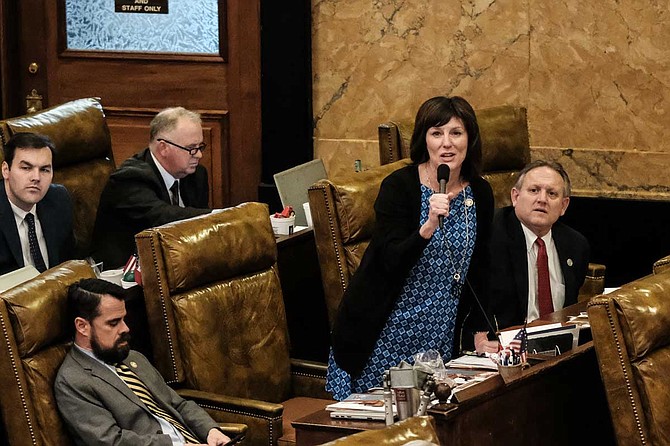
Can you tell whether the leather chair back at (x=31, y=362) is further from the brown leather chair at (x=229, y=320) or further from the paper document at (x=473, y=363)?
the paper document at (x=473, y=363)

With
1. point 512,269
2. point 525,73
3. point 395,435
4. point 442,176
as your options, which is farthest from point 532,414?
point 525,73

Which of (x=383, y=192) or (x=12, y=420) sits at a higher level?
(x=383, y=192)

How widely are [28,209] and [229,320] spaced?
998 mm

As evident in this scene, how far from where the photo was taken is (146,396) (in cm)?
379

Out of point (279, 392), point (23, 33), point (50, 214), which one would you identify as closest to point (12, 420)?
point (279, 392)

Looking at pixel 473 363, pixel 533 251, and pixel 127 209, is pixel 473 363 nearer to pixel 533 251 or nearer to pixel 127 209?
pixel 533 251

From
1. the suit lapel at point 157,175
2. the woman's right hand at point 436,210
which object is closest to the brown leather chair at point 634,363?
the woman's right hand at point 436,210

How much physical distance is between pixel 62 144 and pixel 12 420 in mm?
1921

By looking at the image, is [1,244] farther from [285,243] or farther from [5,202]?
[285,243]

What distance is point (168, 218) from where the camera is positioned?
16.3ft

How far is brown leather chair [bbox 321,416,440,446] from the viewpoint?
2.33m

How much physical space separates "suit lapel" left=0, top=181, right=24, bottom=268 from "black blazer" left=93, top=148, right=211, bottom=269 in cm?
51

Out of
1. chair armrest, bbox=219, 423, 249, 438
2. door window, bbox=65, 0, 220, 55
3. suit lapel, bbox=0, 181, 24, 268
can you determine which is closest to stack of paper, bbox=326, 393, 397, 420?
chair armrest, bbox=219, 423, 249, 438

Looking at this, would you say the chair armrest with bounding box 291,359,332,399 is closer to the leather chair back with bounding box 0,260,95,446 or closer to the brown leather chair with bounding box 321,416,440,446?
the leather chair back with bounding box 0,260,95,446
